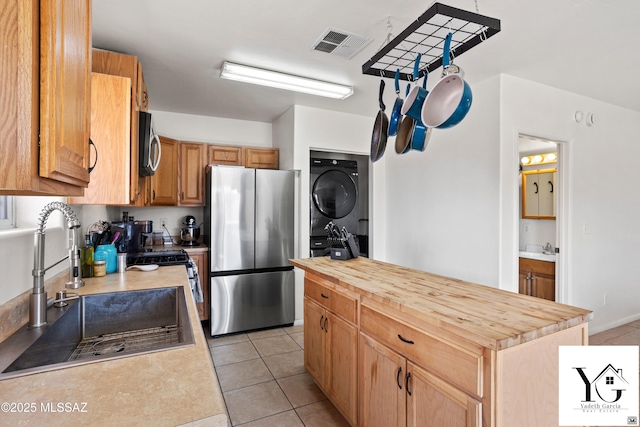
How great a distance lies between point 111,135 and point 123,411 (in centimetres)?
149

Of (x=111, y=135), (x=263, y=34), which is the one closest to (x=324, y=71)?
(x=263, y=34)

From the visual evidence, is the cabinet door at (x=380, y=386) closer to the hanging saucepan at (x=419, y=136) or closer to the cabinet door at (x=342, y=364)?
the cabinet door at (x=342, y=364)

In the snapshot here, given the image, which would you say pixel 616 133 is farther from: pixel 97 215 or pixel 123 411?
pixel 97 215

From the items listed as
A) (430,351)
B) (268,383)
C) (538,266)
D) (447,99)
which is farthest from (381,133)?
(538,266)

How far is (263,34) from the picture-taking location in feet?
7.13

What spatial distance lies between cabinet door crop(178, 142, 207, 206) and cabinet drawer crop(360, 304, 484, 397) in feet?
9.60

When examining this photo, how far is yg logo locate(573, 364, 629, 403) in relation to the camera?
1536mm

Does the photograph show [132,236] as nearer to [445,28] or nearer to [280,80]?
[280,80]

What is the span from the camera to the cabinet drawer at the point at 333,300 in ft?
5.92

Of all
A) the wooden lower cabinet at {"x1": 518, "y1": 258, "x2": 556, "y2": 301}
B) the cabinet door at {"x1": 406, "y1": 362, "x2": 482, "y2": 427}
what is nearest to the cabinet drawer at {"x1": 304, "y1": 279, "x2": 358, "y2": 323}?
the cabinet door at {"x1": 406, "y1": 362, "x2": 482, "y2": 427}

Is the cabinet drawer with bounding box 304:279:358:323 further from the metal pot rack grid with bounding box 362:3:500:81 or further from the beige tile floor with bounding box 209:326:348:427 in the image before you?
the metal pot rack grid with bounding box 362:3:500:81

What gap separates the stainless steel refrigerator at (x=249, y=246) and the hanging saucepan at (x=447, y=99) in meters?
2.21

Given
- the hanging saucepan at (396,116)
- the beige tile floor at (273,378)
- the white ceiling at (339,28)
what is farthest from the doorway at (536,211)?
the hanging saucepan at (396,116)

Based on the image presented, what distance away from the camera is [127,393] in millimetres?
776
